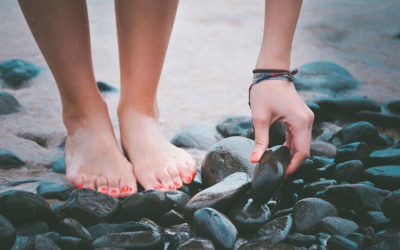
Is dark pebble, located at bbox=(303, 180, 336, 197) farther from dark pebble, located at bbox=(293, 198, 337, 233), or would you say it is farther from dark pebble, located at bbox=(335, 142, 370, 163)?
dark pebble, located at bbox=(335, 142, 370, 163)

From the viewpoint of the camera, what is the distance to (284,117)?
4.10ft

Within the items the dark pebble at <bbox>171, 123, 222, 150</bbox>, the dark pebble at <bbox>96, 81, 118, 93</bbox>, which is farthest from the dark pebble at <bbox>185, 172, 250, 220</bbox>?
the dark pebble at <bbox>96, 81, 118, 93</bbox>

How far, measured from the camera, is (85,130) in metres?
1.82

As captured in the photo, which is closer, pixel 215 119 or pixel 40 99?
pixel 215 119

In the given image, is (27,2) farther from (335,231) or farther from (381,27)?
(381,27)

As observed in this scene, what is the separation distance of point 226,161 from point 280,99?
47 cm

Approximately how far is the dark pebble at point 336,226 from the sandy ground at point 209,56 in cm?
132

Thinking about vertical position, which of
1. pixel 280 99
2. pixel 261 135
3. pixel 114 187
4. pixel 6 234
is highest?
pixel 280 99

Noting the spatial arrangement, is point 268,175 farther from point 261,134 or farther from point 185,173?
point 185,173

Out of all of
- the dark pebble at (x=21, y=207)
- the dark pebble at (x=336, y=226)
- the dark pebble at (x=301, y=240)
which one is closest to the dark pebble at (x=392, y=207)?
the dark pebble at (x=336, y=226)

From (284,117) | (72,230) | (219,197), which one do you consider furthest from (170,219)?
(284,117)

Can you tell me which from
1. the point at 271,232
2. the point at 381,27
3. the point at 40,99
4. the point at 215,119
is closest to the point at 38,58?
the point at 40,99

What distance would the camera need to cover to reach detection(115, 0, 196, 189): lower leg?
1.72m

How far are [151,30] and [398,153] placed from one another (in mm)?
1294
